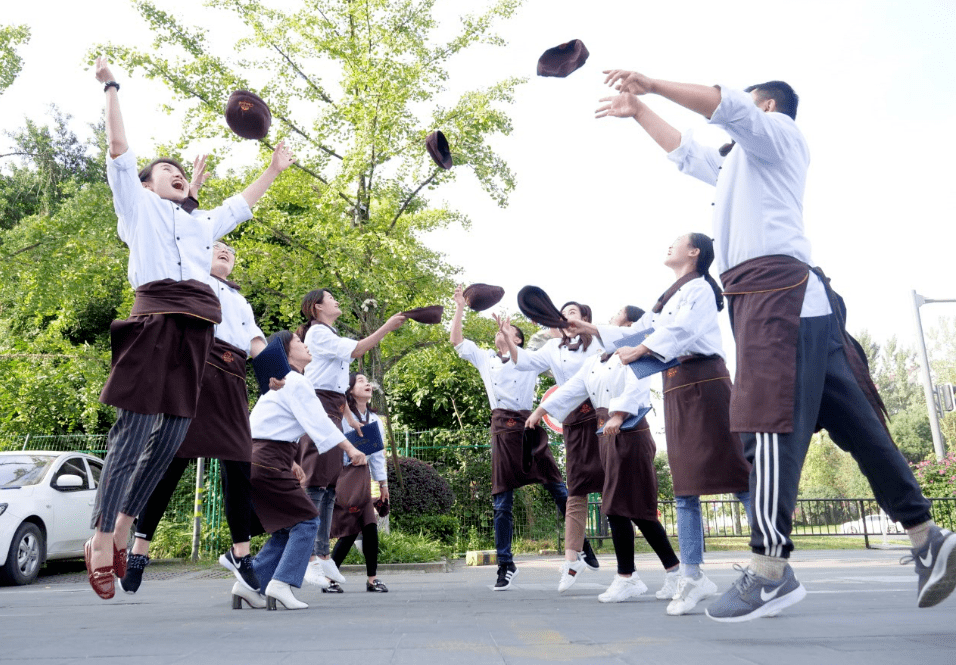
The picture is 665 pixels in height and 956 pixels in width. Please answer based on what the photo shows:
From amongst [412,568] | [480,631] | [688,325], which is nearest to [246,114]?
[688,325]

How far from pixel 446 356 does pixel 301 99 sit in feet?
16.6

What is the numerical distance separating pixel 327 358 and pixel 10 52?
44.8ft

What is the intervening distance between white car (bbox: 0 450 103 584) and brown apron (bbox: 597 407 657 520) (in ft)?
23.3

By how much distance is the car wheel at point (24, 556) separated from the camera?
8.93m

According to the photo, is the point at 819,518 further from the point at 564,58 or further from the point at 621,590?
the point at 564,58

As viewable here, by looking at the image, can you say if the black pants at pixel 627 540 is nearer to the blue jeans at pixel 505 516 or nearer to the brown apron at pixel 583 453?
the brown apron at pixel 583 453

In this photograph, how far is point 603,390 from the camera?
600cm

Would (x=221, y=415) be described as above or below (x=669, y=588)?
above

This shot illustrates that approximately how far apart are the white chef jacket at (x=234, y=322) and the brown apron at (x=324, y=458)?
4.73ft

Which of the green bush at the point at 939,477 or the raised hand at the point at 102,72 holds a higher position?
the raised hand at the point at 102,72

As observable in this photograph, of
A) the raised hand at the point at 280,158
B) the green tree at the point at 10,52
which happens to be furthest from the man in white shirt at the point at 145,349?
the green tree at the point at 10,52

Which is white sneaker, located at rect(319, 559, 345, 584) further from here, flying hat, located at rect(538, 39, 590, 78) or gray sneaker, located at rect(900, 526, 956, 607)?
gray sneaker, located at rect(900, 526, 956, 607)

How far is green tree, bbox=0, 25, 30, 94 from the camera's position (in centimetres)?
1591

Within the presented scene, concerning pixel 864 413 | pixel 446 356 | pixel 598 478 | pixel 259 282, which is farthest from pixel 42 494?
pixel 864 413
